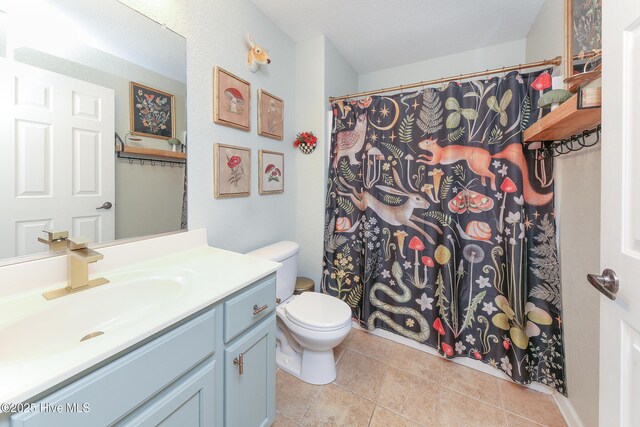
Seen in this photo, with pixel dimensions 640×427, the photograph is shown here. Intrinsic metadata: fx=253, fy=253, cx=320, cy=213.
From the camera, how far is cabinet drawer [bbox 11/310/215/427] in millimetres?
497

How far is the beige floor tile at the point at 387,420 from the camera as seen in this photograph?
1.27 m

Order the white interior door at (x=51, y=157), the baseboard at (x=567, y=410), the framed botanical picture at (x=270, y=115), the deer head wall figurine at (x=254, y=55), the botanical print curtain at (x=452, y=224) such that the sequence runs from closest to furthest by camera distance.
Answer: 1. the white interior door at (x=51, y=157)
2. the baseboard at (x=567, y=410)
3. the botanical print curtain at (x=452, y=224)
4. the deer head wall figurine at (x=254, y=55)
5. the framed botanical picture at (x=270, y=115)

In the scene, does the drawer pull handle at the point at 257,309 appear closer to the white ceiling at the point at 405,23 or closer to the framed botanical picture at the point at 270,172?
the framed botanical picture at the point at 270,172

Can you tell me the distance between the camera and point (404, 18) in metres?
1.74

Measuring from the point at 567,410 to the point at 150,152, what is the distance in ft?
7.98

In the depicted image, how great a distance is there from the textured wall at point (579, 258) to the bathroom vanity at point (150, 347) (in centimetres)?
140

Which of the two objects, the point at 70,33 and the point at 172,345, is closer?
the point at 172,345

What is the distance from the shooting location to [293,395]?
144 centimetres

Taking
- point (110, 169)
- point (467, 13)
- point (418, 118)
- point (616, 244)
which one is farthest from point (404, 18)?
point (110, 169)

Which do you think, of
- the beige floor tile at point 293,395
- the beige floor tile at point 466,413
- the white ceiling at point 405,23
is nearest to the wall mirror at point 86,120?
the white ceiling at point 405,23

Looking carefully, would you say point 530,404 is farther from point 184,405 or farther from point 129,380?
point 129,380

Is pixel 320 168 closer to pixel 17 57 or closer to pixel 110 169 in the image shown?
pixel 110 169

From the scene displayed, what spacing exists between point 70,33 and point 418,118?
1.77m

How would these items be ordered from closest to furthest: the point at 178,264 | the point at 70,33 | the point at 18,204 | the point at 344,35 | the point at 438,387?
1. the point at 18,204
2. the point at 70,33
3. the point at 178,264
4. the point at 438,387
5. the point at 344,35
